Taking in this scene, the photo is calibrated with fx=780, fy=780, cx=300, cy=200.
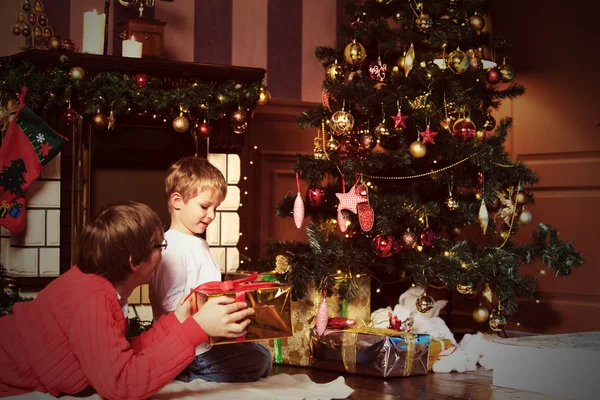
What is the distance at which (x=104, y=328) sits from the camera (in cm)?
188

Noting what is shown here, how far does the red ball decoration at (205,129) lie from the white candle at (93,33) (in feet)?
1.97

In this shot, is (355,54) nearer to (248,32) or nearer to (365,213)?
(365,213)

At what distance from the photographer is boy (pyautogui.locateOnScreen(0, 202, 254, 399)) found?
188 centimetres

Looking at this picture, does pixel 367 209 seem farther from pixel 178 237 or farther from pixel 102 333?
pixel 102 333

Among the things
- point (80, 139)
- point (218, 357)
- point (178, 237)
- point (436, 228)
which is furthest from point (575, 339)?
point (80, 139)

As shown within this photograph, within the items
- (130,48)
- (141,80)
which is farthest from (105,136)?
(130,48)

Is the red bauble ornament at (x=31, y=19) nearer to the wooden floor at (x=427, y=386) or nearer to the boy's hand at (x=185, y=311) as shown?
the wooden floor at (x=427, y=386)

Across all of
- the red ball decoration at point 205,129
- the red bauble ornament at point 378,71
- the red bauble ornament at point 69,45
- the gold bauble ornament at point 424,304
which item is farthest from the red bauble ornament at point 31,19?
the gold bauble ornament at point 424,304

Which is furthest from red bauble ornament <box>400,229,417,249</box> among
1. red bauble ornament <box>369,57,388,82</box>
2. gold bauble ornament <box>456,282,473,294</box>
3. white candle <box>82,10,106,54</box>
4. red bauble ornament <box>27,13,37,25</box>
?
red bauble ornament <box>27,13,37,25</box>

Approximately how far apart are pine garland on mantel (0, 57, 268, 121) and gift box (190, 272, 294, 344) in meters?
1.72

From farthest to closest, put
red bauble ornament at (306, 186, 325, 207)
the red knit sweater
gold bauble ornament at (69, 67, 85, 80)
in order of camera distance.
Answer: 1. gold bauble ornament at (69, 67, 85, 80)
2. red bauble ornament at (306, 186, 325, 207)
3. the red knit sweater

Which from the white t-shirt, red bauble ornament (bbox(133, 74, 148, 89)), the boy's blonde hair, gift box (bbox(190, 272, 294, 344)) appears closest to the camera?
gift box (bbox(190, 272, 294, 344))

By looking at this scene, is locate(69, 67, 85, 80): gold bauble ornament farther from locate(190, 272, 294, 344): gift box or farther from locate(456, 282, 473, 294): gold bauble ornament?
locate(456, 282, 473, 294): gold bauble ornament

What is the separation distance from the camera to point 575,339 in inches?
112
